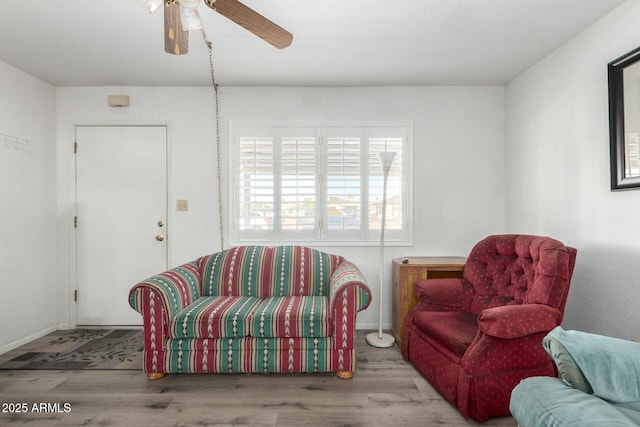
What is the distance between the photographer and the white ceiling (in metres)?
1.95

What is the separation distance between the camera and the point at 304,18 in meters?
2.04

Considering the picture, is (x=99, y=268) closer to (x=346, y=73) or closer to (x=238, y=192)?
(x=238, y=192)

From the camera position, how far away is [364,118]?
315 centimetres

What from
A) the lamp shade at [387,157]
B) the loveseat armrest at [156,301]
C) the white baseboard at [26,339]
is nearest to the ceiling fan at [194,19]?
the lamp shade at [387,157]

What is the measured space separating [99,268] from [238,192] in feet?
5.26

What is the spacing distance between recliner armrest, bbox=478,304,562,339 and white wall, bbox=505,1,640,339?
621 mm

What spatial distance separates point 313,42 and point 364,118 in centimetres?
102

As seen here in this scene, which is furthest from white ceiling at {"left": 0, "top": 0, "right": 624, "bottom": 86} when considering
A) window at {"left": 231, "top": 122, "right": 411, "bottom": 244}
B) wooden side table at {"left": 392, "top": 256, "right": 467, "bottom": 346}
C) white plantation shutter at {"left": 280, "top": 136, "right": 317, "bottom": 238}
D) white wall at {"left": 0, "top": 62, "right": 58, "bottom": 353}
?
wooden side table at {"left": 392, "top": 256, "right": 467, "bottom": 346}

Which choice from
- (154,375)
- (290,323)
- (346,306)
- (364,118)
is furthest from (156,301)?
(364,118)

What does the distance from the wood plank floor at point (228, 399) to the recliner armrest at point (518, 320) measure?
53 centimetres

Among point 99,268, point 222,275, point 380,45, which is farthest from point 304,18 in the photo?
point 99,268

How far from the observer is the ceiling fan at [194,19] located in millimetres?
1392

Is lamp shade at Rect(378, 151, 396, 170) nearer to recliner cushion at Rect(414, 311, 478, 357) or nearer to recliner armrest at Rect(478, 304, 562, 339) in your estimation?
recliner cushion at Rect(414, 311, 478, 357)

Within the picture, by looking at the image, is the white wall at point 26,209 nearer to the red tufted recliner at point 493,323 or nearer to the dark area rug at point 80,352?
the dark area rug at point 80,352
